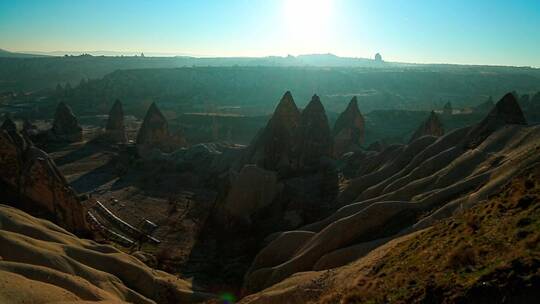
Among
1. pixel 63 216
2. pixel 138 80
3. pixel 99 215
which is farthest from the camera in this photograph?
pixel 138 80

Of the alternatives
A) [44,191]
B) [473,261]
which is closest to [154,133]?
[44,191]

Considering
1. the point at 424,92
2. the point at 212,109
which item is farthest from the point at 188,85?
the point at 424,92

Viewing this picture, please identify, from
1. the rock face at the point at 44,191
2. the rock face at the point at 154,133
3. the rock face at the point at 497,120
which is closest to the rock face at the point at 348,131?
the rock face at the point at 154,133

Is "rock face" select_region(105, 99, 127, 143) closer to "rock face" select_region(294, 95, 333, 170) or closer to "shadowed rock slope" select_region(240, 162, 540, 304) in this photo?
"rock face" select_region(294, 95, 333, 170)

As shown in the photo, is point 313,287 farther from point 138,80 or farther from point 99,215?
point 138,80

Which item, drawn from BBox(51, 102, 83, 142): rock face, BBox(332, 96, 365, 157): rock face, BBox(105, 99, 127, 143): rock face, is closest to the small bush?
BBox(332, 96, 365, 157): rock face

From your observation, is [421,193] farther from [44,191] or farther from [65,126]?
[65,126]
